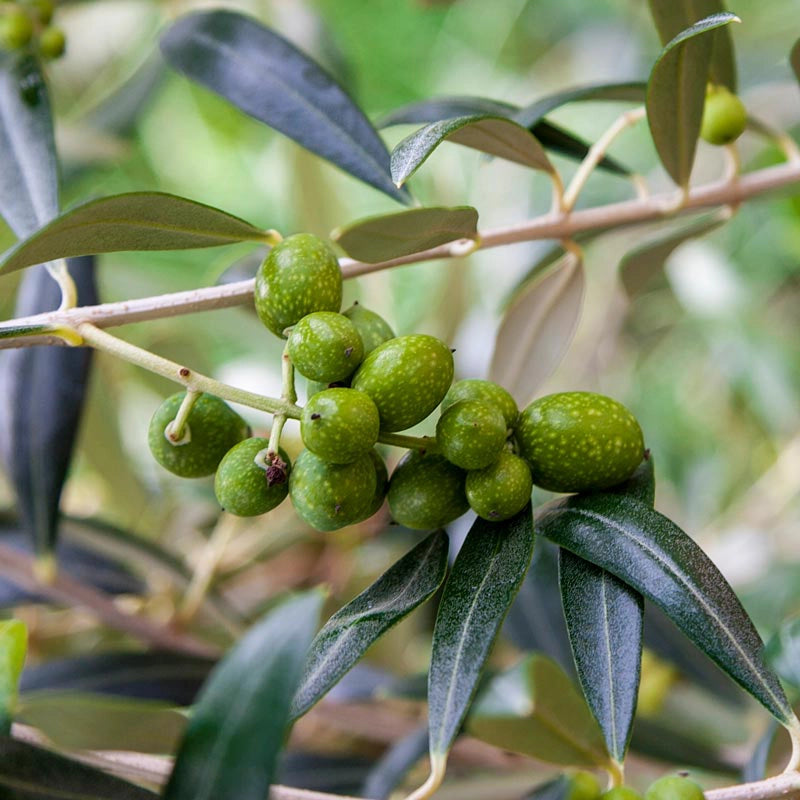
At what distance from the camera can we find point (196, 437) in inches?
21.1

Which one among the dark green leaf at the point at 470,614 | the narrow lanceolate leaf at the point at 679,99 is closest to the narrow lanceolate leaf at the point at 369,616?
the dark green leaf at the point at 470,614

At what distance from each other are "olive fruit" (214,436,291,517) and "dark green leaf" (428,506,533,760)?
0.43 feet

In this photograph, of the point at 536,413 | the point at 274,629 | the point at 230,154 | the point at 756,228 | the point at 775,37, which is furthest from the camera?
the point at 230,154

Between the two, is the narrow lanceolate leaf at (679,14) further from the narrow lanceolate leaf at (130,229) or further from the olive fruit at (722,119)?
the narrow lanceolate leaf at (130,229)

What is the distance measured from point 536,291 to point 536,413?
0.95ft

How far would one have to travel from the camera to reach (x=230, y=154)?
2.27 meters

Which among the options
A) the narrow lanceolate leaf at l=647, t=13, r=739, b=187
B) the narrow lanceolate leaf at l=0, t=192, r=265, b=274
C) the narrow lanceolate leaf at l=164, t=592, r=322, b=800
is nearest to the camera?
the narrow lanceolate leaf at l=164, t=592, r=322, b=800

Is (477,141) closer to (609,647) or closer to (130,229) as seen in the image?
(130,229)

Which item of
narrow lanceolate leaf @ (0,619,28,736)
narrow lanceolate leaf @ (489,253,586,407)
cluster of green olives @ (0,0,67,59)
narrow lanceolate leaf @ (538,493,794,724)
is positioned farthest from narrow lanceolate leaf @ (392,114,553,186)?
cluster of green olives @ (0,0,67,59)

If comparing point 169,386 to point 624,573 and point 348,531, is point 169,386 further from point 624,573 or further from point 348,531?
point 624,573

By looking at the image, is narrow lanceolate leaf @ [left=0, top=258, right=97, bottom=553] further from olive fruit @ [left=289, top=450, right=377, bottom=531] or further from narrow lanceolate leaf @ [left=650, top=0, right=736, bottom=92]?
narrow lanceolate leaf @ [left=650, top=0, right=736, bottom=92]

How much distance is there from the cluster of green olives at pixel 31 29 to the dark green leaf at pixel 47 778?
66 centimetres

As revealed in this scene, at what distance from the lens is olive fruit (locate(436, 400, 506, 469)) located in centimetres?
48

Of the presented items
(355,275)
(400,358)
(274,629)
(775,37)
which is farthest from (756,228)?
(274,629)
